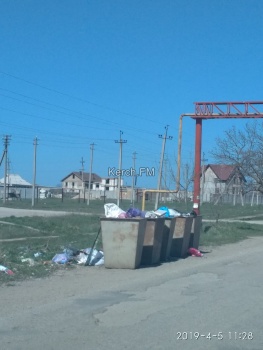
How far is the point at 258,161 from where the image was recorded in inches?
1564

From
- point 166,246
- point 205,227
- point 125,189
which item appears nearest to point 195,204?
point 205,227

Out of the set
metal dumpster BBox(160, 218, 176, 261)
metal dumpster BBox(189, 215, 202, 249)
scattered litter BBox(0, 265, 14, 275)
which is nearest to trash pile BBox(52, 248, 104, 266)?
scattered litter BBox(0, 265, 14, 275)

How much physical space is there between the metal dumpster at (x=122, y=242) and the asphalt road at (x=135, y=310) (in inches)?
10.8

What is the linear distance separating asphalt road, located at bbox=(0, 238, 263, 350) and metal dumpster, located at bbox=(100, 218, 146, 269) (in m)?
0.27

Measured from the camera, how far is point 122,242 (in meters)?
16.5

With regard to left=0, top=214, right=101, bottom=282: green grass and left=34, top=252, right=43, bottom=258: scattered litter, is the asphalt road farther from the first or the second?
left=34, top=252, right=43, bottom=258: scattered litter

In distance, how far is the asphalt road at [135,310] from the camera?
8609mm

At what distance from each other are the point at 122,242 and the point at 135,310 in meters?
5.70

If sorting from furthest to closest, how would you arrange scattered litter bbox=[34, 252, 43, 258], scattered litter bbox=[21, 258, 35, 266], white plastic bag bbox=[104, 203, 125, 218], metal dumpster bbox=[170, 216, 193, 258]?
metal dumpster bbox=[170, 216, 193, 258]
scattered litter bbox=[34, 252, 43, 258]
white plastic bag bbox=[104, 203, 125, 218]
scattered litter bbox=[21, 258, 35, 266]

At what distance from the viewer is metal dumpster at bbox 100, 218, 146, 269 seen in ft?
54.0

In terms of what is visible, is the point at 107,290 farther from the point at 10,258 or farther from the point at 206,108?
the point at 206,108

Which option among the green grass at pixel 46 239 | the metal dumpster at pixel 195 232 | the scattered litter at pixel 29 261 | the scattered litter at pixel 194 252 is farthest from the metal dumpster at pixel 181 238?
the scattered litter at pixel 29 261

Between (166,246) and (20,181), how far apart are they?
454 feet

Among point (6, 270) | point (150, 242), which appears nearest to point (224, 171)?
point (150, 242)
